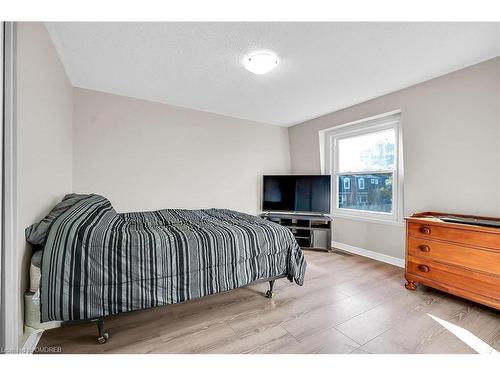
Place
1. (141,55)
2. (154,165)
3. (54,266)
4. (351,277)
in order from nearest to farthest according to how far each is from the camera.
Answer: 1. (54,266)
2. (141,55)
3. (351,277)
4. (154,165)

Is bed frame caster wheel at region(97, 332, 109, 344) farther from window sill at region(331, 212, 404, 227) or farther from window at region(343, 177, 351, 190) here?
window at region(343, 177, 351, 190)

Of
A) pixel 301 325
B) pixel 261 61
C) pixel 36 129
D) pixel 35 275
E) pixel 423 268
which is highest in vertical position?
pixel 261 61

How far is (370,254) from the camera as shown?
10.4ft

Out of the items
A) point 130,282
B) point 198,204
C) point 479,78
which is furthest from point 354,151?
point 130,282

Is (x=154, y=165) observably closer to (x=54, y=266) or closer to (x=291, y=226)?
(x=54, y=266)

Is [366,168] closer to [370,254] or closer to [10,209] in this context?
[370,254]

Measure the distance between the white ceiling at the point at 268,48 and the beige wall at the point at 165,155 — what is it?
312mm

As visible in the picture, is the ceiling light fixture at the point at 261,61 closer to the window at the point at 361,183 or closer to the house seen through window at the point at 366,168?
the house seen through window at the point at 366,168

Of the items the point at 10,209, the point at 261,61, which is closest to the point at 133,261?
Answer: the point at 10,209

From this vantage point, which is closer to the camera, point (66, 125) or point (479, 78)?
point (479, 78)

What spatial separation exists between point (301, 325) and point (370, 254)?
6.84 ft

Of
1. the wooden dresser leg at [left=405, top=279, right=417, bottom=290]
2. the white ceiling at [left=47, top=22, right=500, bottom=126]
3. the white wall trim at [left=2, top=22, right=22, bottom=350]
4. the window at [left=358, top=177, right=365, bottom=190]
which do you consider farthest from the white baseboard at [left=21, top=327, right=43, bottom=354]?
the window at [left=358, top=177, right=365, bottom=190]
